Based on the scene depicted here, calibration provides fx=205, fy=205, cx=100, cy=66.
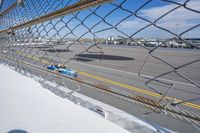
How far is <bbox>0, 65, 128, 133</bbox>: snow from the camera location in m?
0.99

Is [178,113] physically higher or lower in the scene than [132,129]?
higher

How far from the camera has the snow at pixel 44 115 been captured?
99 cm

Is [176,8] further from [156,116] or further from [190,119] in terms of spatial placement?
[156,116]

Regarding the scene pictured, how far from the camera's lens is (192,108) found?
437 cm

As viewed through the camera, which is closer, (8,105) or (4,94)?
(8,105)

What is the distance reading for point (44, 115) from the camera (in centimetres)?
113

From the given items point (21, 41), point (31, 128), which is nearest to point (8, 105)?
point (31, 128)

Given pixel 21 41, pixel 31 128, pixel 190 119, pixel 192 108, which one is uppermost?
pixel 21 41

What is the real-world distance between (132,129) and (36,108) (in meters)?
0.59

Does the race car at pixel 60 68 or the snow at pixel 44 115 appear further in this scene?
the race car at pixel 60 68

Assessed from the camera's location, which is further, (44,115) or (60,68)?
(60,68)

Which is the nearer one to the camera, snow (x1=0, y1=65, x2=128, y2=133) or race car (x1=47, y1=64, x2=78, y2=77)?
snow (x1=0, y1=65, x2=128, y2=133)

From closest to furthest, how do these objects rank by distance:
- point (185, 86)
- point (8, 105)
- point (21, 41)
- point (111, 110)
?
1. point (111, 110)
2. point (8, 105)
3. point (21, 41)
4. point (185, 86)

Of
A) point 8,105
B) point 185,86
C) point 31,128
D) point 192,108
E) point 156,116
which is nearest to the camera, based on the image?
point 31,128
